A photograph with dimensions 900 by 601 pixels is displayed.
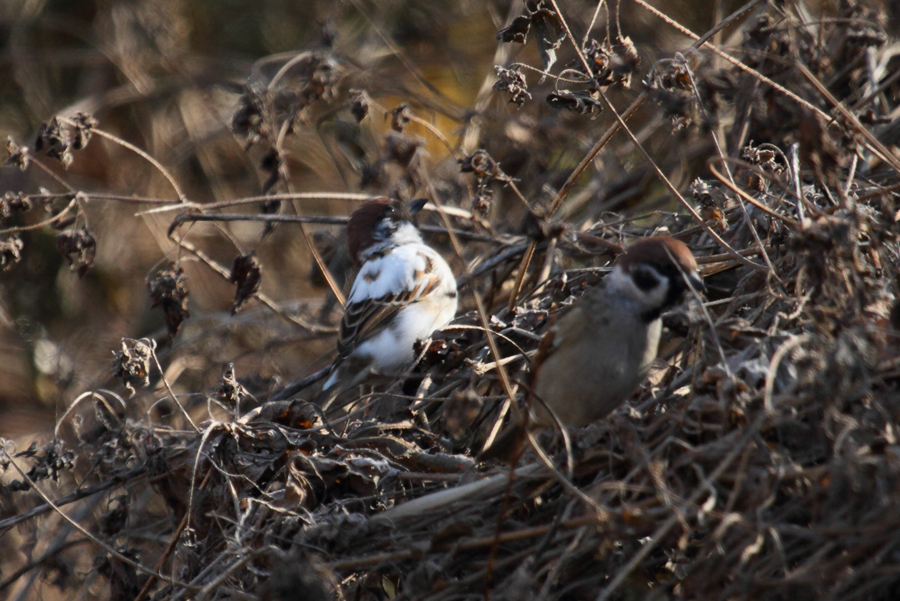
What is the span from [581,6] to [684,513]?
4.55 metres

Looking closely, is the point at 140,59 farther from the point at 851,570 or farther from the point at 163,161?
the point at 851,570

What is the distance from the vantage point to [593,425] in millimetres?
2531

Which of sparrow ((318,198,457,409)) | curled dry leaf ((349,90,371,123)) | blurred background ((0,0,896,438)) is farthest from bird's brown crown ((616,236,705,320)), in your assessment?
blurred background ((0,0,896,438))

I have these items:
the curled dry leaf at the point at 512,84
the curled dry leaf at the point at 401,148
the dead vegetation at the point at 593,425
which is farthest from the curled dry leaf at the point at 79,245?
the curled dry leaf at the point at 512,84

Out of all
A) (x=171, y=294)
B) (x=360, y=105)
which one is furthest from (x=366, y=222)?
(x=171, y=294)

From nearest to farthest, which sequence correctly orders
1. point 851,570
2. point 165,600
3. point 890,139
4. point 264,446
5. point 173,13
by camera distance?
point 851,570, point 165,600, point 264,446, point 890,139, point 173,13

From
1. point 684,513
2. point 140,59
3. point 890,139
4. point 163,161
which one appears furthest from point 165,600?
point 140,59

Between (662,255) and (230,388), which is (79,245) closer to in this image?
(230,388)

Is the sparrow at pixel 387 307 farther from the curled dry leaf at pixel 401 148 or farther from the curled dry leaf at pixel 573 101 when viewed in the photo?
the curled dry leaf at pixel 401 148

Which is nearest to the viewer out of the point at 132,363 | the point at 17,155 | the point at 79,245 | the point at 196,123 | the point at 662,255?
the point at 662,255

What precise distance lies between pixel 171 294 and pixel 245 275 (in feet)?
1.38

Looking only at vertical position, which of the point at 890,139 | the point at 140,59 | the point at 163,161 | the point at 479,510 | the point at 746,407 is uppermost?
the point at 890,139

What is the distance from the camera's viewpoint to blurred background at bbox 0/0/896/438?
5.65 metres

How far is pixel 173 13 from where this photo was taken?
22.3 ft
